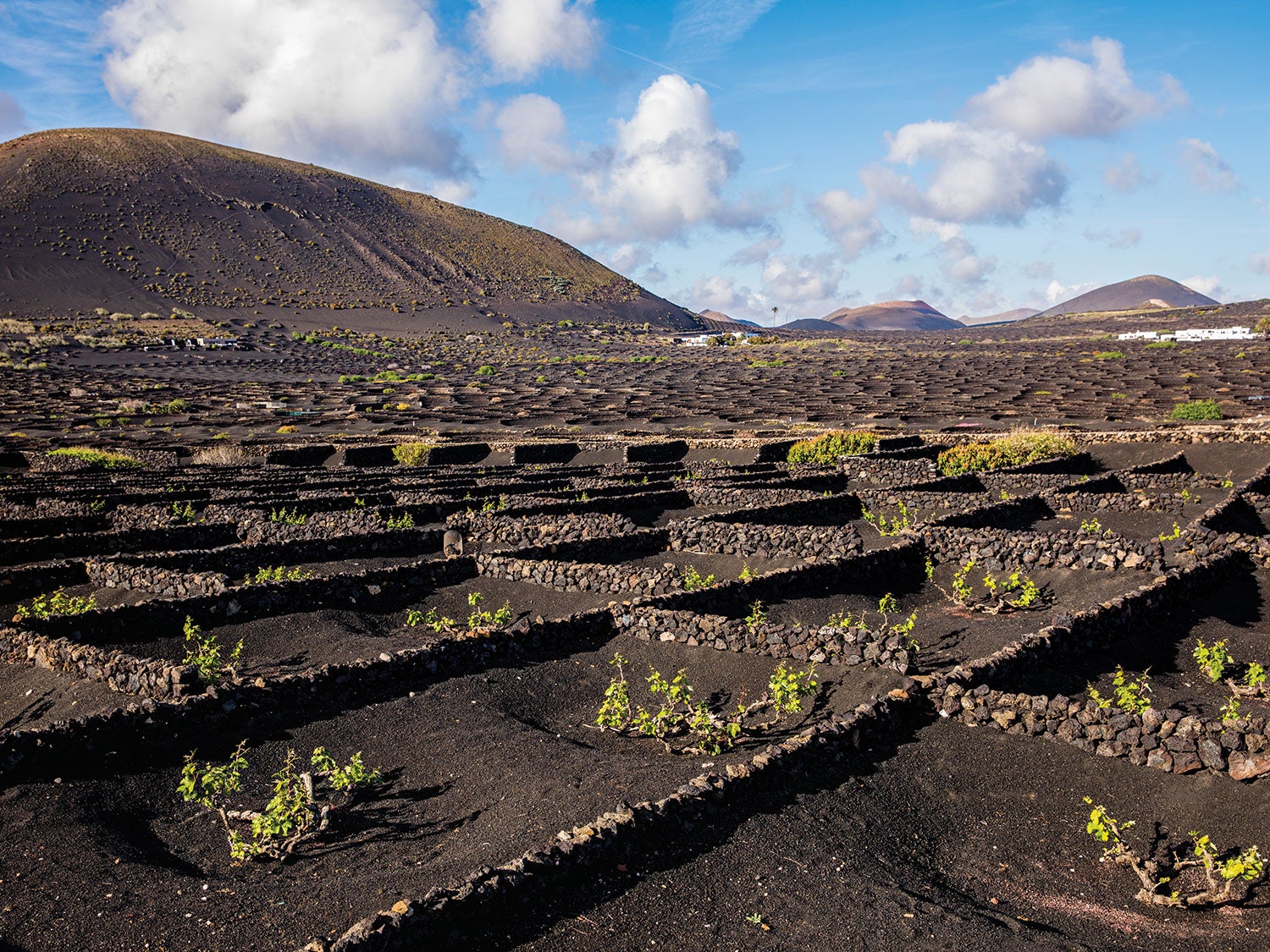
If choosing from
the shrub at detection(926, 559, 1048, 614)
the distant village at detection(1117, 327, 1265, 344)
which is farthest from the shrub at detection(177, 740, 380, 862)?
the distant village at detection(1117, 327, 1265, 344)

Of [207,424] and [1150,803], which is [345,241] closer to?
[207,424]

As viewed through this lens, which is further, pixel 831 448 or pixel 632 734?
pixel 831 448

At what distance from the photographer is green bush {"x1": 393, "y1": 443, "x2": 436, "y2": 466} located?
42.3 metres

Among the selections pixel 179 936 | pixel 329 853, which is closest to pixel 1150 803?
pixel 329 853

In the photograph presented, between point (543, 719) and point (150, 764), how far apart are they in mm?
4194

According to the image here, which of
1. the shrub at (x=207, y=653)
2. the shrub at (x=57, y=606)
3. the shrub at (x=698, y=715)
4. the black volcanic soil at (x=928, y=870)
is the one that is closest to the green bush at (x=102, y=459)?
the shrub at (x=57, y=606)

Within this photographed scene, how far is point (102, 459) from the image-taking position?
135ft


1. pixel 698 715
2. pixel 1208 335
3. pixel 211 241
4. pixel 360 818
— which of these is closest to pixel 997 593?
pixel 698 715

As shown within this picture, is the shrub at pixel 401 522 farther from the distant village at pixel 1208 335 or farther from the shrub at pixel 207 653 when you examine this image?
the distant village at pixel 1208 335

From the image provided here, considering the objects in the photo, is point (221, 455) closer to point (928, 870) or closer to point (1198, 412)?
point (928, 870)

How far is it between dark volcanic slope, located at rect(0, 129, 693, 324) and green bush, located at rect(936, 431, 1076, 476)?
5018 inches

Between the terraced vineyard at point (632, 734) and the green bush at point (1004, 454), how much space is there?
33.8ft

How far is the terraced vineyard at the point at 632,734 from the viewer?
256 inches

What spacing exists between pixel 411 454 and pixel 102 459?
1390 centimetres
